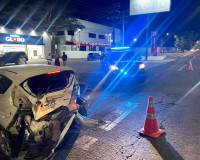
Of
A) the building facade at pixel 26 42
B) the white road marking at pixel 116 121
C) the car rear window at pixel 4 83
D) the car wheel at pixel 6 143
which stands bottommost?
the white road marking at pixel 116 121

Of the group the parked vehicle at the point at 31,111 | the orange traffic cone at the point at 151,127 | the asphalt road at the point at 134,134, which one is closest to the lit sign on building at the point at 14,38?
the asphalt road at the point at 134,134

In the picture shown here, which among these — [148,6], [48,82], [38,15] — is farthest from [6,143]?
[38,15]

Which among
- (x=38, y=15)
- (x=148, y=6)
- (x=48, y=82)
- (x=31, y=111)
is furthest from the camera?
(x=38, y=15)

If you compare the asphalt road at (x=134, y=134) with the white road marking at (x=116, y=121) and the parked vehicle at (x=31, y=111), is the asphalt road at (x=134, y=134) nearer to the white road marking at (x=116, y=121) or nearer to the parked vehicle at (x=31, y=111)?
the white road marking at (x=116, y=121)

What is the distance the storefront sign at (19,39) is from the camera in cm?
3432

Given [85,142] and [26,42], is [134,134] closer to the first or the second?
[85,142]

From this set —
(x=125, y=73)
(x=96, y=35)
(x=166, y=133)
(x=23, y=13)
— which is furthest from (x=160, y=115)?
(x=96, y=35)

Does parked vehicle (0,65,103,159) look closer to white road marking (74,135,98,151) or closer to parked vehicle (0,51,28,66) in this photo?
white road marking (74,135,98,151)

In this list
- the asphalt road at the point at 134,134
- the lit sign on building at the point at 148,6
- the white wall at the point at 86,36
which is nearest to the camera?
the asphalt road at the point at 134,134

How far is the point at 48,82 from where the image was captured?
11.9 ft

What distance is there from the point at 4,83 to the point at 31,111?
0.73 m

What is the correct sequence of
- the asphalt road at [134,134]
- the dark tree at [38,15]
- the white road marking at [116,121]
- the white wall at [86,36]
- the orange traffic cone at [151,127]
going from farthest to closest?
the white wall at [86,36] → the dark tree at [38,15] → the white road marking at [116,121] → the orange traffic cone at [151,127] → the asphalt road at [134,134]

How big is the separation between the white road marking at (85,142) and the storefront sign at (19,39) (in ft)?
118

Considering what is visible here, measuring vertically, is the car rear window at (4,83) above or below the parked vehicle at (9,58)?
below
